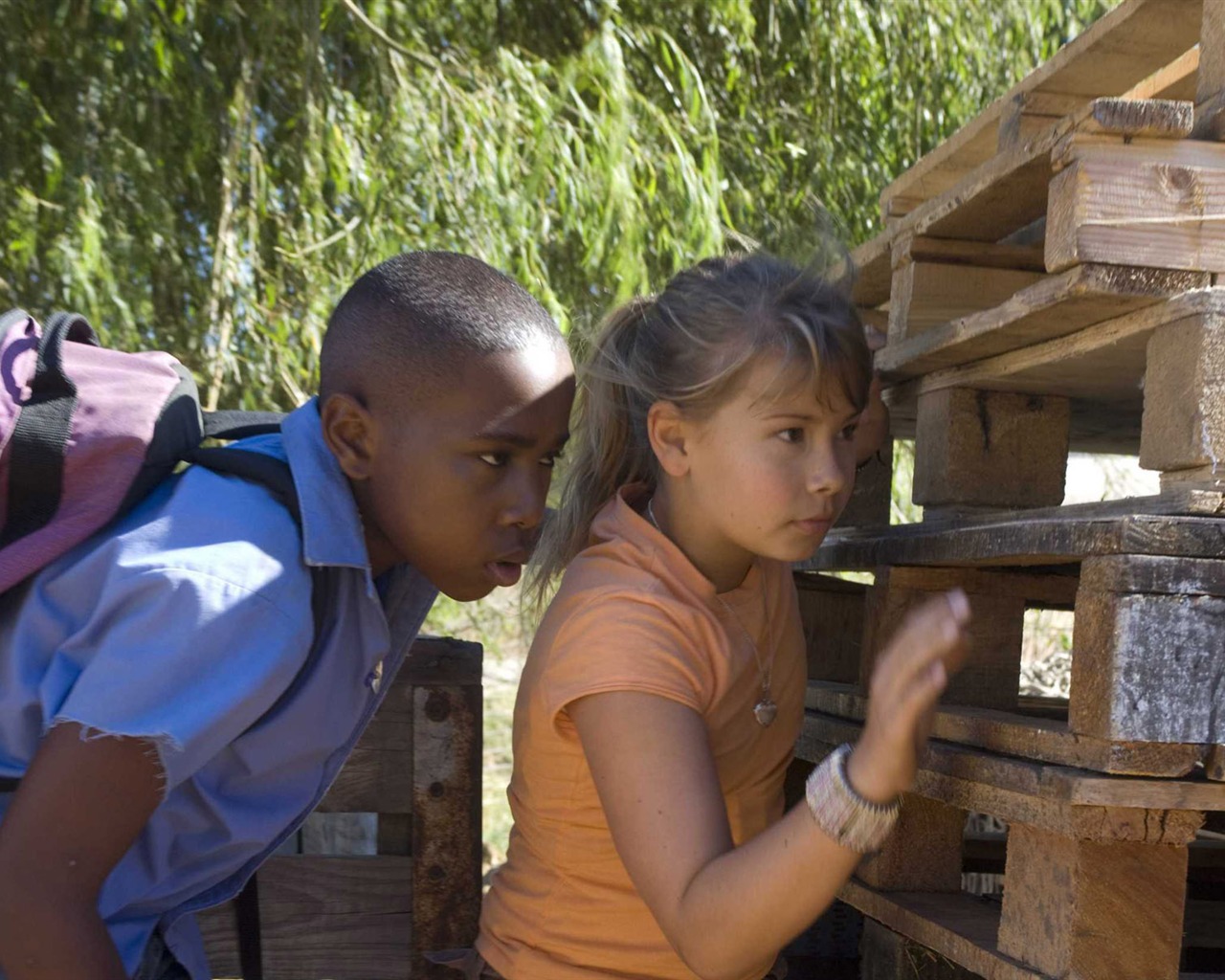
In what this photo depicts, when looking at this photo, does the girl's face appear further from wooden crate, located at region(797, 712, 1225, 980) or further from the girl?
wooden crate, located at region(797, 712, 1225, 980)

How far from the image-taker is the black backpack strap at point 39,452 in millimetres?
1594

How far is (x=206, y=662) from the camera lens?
1576 mm

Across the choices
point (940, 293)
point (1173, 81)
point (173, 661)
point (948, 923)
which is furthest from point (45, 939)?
point (1173, 81)

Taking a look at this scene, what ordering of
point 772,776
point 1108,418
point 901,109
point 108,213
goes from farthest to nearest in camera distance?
point 901,109
point 108,213
point 1108,418
point 772,776

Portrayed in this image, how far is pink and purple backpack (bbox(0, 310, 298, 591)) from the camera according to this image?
63.2 inches

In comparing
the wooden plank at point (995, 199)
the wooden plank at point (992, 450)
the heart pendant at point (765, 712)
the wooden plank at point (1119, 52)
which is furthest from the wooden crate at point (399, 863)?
the wooden plank at point (1119, 52)

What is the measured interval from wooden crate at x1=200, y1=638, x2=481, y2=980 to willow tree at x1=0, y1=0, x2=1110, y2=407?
213 cm

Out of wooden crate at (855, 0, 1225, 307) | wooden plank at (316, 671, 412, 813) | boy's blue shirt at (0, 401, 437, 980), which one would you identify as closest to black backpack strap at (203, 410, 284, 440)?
boy's blue shirt at (0, 401, 437, 980)

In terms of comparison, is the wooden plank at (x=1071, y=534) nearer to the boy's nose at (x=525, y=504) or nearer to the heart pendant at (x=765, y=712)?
the heart pendant at (x=765, y=712)

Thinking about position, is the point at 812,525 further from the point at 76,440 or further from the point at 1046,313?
the point at 76,440

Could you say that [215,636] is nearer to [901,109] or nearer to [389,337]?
[389,337]

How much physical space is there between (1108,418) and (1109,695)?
3.87ft

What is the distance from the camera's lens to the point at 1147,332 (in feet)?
5.82

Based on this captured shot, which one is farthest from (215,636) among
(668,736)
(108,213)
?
(108,213)
